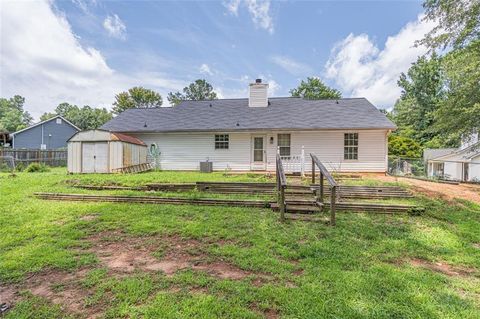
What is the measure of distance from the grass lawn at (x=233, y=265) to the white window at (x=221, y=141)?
916 cm

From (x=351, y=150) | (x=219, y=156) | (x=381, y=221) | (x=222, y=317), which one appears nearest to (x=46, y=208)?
(x=222, y=317)

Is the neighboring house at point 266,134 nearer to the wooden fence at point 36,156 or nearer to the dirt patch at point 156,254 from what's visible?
the wooden fence at point 36,156

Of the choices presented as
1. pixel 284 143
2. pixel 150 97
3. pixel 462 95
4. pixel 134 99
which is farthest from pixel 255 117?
pixel 134 99

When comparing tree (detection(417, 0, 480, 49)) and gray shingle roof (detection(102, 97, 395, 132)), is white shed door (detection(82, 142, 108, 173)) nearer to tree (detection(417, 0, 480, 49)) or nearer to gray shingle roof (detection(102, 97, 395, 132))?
gray shingle roof (detection(102, 97, 395, 132))

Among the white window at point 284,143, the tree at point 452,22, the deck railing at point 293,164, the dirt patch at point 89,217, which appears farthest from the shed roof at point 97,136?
the tree at point 452,22

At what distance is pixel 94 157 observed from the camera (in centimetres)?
1299

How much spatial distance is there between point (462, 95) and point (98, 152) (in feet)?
52.7

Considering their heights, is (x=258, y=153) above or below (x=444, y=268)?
above

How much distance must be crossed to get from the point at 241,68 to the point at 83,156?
54.4ft

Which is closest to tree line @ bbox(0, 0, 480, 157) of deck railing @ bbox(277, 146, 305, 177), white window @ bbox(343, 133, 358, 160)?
white window @ bbox(343, 133, 358, 160)

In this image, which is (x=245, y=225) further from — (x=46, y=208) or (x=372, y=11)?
(x=372, y=11)

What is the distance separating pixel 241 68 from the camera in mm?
24234

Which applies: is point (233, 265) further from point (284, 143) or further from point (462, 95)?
point (284, 143)

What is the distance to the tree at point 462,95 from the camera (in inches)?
324
